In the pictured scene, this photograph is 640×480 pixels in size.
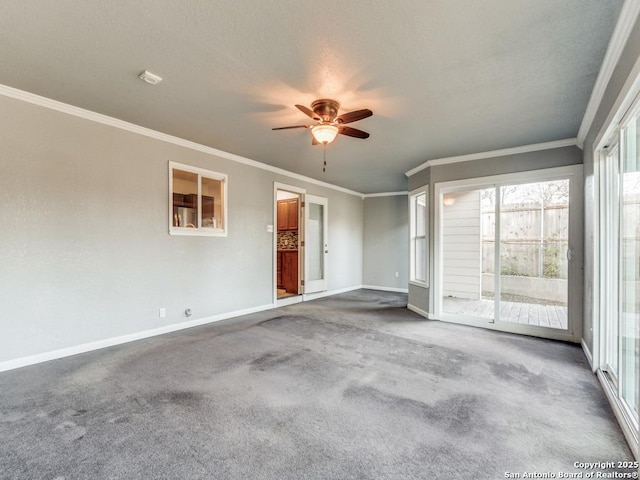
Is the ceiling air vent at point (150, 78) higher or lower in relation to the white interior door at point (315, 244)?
higher

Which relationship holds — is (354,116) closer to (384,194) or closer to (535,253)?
(535,253)

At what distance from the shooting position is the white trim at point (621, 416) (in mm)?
1782

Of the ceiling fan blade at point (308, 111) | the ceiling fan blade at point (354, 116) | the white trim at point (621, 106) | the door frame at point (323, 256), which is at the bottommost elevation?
the door frame at point (323, 256)

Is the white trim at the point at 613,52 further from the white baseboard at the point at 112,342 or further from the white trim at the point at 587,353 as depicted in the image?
the white baseboard at the point at 112,342

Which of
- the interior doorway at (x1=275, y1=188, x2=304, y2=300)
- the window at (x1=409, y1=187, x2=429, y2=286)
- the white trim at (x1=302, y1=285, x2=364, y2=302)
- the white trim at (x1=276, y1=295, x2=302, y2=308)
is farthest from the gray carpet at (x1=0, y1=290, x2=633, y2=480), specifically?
the interior doorway at (x1=275, y1=188, x2=304, y2=300)

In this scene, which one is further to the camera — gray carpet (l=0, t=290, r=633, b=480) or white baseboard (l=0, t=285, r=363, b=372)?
white baseboard (l=0, t=285, r=363, b=372)

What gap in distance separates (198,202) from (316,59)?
2871mm

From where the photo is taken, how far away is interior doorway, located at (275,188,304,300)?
6.49 metres

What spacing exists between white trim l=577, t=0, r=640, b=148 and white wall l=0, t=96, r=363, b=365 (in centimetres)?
447

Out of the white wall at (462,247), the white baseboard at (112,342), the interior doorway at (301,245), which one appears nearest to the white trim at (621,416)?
the white wall at (462,247)

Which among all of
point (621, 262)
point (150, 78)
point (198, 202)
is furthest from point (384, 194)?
point (150, 78)

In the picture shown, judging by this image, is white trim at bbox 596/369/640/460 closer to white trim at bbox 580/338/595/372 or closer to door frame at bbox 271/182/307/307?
white trim at bbox 580/338/595/372

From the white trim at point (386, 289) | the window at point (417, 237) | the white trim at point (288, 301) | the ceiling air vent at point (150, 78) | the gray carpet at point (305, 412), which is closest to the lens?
the gray carpet at point (305, 412)

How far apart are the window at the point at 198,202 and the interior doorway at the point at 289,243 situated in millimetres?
1712
